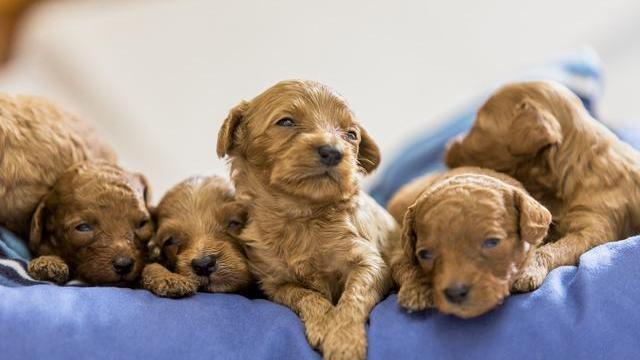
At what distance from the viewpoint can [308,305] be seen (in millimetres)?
2473

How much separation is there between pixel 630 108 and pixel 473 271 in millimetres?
4570

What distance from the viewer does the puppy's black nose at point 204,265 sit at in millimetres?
2621

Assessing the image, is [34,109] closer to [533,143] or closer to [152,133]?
[533,143]

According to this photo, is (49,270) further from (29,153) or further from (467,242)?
(467,242)

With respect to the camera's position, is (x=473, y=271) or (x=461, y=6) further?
(x=461, y=6)

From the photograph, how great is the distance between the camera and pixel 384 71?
621 centimetres

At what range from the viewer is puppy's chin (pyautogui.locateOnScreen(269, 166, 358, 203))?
8.10ft

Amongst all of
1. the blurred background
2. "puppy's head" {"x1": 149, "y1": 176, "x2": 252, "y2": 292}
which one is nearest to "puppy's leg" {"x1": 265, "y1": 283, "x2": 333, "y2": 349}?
"puppy's head" {"x1": 149, "y1": 176, "x2": 252, "y2": 292}

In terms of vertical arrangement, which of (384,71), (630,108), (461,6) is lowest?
(630,108)

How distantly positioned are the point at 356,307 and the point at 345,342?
0.16 meters

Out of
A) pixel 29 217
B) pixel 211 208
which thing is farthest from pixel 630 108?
pixel 29 217

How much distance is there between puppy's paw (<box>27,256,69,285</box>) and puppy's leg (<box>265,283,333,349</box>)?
692mm

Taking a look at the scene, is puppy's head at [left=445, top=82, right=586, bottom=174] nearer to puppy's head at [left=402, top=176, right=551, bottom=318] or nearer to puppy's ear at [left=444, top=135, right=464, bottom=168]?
puppy's ear at [left=444, top=135, right=464, bottom=168]

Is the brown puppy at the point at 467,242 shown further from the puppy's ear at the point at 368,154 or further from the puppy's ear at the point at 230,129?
the puppy's ear at the point at 230,129
